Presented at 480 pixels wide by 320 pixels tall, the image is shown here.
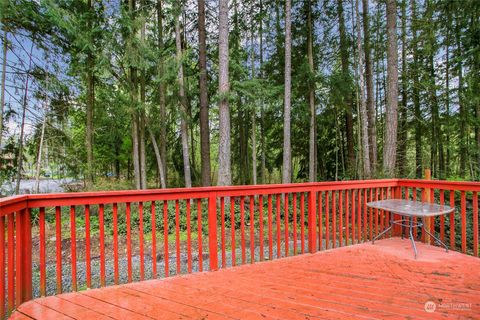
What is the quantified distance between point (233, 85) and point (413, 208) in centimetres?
610

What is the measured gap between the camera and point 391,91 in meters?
6.52

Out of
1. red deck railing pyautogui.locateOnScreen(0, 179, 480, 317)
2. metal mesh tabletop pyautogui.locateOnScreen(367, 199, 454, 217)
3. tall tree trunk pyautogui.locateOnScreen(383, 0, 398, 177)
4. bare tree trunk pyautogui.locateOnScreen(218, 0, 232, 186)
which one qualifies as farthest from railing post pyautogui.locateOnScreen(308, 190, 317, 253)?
bare tree trunk pyautogui.locateOnScreen(218, 0, 232, 186)

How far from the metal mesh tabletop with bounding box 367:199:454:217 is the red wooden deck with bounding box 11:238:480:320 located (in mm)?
562

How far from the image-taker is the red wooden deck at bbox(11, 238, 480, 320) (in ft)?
6.50

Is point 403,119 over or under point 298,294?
over

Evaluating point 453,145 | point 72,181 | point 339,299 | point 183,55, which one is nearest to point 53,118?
point 72,181

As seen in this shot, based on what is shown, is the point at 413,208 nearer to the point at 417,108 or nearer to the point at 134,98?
the point at 134,98

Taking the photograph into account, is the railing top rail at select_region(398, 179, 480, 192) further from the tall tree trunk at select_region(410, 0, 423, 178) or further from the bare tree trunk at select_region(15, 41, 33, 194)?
the bare tree trunk at select_region(15, 41, 33, 194)

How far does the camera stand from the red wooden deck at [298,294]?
198 cm

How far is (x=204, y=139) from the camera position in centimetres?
858

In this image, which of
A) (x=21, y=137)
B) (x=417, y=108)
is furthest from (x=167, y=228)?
(x=417, y=108)

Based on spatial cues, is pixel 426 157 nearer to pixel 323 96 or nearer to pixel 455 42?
pixel 455 42

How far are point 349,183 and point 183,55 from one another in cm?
583

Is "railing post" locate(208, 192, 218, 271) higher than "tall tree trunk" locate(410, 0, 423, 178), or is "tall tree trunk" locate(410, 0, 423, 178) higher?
"tall tree trunk" locate(410, 0, 423, 178)
